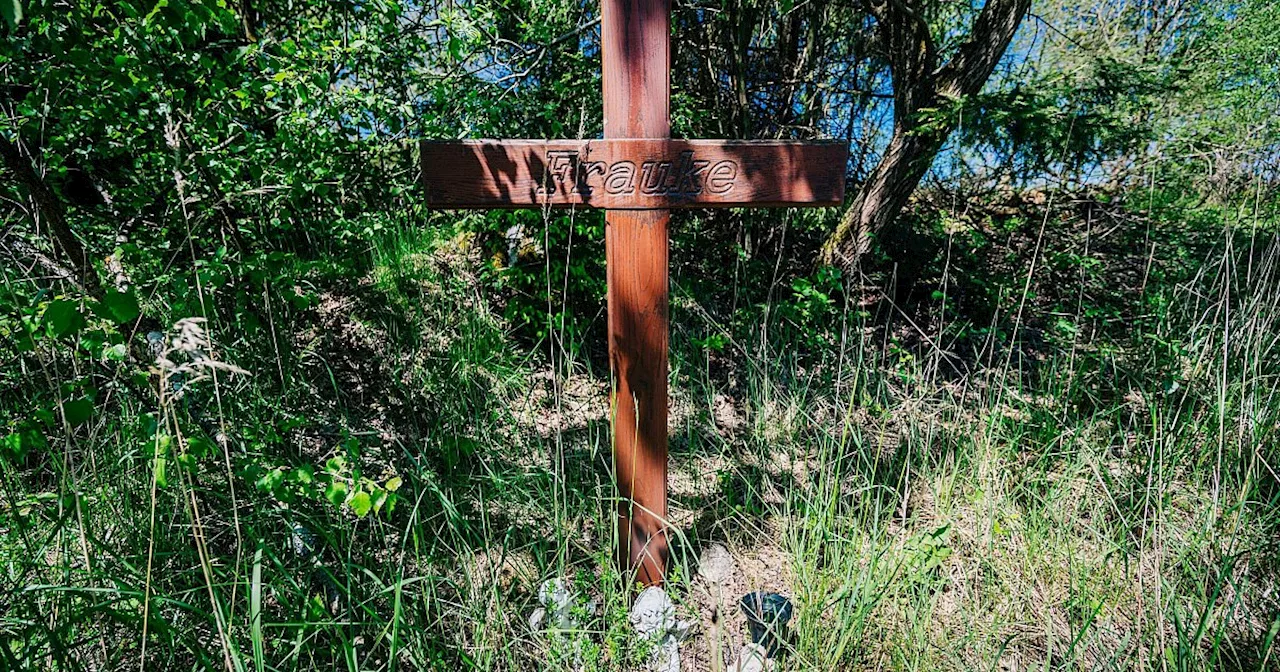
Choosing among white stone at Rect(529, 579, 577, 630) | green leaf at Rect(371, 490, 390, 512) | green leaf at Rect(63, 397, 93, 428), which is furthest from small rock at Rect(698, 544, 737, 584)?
green leaf at Rect(63, 397, 93, 428)

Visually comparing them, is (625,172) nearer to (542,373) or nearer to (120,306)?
(120,306)

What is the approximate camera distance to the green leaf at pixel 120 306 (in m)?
1.07

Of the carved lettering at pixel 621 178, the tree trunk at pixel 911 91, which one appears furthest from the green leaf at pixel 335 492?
the tree trunk at pixel 911 91

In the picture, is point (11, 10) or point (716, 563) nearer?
point (11, 10)

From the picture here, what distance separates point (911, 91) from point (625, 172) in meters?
2.34

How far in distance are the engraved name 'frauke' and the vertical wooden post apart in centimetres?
3

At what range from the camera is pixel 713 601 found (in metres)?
1.88

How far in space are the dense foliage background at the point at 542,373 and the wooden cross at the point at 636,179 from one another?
18 cm

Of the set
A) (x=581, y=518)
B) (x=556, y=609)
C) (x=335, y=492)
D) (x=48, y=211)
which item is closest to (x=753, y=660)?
(x=556, y=609)

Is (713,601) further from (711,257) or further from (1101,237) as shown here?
(1101,237)

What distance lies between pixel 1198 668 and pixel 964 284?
2799 millimetres

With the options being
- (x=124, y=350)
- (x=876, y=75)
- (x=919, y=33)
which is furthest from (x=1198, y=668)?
(x=876, y=75)

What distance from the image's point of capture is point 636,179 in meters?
1.62

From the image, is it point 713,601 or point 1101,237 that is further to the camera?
point 1101,237
